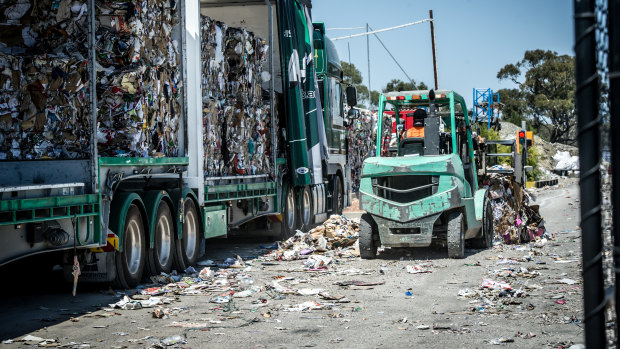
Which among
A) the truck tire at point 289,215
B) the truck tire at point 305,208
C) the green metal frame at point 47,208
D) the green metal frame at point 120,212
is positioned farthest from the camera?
the truck tire at point 305,208

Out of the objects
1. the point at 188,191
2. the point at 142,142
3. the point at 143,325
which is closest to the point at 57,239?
the point at 143,325

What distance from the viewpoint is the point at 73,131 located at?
8195 mm

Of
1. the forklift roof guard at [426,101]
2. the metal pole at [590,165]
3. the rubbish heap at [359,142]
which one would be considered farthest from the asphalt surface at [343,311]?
the rubbish heap at [359,142]

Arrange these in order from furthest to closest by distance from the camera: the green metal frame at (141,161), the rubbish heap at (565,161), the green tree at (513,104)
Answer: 1. the green tree at (513,104)
2. the rubbish heap at (565,161)
3. the green metal frame at (141,161)

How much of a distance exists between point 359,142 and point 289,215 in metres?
15.6

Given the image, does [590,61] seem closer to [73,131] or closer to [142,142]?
[73,131]

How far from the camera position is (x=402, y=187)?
12414mm

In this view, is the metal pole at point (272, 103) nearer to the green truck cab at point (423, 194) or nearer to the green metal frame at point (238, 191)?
the green metal frame at point (238, 191)

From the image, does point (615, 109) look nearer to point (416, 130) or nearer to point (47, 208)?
point (47, 208)

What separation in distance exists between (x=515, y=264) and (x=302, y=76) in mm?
6391

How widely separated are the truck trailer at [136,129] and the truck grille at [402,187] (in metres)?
2.21

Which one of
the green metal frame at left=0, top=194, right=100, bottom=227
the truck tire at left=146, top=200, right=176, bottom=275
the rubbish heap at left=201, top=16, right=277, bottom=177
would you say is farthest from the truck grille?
the green metal frame at left=0, top=194, right=100, bottom=227

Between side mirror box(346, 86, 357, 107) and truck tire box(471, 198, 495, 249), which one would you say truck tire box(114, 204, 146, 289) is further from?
side mirror box(346, 86, 357, 107)

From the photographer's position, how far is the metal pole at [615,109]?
2.65 metres
